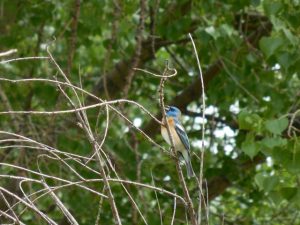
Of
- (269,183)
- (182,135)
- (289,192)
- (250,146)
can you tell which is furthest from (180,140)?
(289,192)

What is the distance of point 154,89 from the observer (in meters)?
7.80

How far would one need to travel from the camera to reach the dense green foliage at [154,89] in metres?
5.61

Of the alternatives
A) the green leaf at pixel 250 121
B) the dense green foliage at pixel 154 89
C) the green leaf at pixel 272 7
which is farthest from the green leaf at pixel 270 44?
the green leaf at pixel 250 121

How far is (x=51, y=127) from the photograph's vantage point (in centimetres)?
596

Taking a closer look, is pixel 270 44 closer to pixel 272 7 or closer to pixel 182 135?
pixel 272 7

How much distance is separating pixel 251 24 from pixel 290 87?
962mm

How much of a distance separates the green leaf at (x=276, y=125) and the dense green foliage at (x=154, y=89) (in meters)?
0.56

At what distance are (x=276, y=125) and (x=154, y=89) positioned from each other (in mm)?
3660

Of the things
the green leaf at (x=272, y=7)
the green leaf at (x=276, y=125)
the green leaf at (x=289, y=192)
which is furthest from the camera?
the green leaf at (x=272, y=7)

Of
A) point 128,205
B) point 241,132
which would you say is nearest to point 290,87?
point 241,132

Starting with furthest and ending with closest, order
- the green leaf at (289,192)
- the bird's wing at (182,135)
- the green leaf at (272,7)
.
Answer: the bird's wing at (182,135) → the green leaf at (272,7) → the green leaf at (289,192)

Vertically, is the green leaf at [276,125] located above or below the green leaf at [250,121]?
above

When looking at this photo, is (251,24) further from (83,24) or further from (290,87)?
(83,24)

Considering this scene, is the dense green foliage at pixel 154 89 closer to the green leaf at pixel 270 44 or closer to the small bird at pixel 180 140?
the green leaf at pixel 270 44
